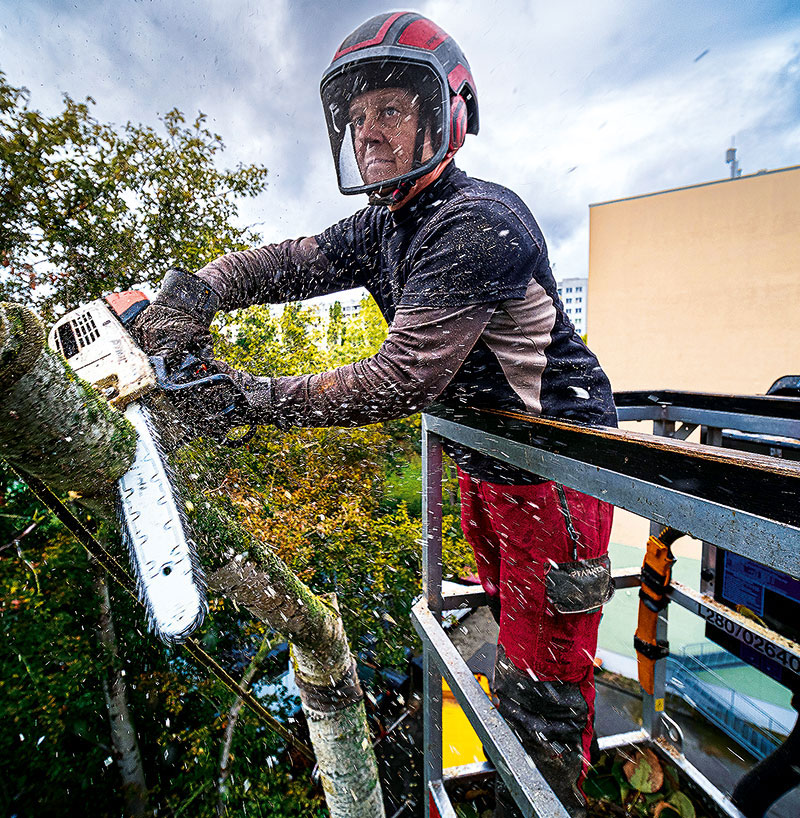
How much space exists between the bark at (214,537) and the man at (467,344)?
38 centimetres

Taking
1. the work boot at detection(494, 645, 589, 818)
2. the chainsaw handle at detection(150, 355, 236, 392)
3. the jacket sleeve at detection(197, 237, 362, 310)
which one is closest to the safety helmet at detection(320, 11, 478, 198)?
the jacket sleeve at detection(197, 237, 362, 310)

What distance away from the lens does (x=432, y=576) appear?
1695 mm

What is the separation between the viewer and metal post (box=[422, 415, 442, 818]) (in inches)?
64.7

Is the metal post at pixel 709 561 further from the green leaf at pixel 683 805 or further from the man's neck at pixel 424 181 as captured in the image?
the man's neck at pixel 424 181

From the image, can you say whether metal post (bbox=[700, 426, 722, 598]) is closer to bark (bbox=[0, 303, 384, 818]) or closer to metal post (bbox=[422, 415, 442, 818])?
metal post (bbox=[422, 415, 442, 818])

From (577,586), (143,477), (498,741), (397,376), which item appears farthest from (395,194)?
(498,741)

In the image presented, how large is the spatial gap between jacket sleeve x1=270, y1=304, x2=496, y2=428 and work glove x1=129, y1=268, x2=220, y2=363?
30cm

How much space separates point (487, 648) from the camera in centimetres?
648

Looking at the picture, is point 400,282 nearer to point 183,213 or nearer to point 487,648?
point 183,213

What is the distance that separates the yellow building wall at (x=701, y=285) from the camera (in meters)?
9.36

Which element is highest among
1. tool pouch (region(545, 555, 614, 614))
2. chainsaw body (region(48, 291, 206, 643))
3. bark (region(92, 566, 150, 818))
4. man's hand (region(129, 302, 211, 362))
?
man's hand (region(129, 302, 211, 362))

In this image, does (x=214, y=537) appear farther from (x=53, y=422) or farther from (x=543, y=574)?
(x=543, y=574)

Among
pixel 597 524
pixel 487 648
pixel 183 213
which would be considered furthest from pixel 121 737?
pixel 597 524

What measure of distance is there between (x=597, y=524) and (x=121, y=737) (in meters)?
5.76
